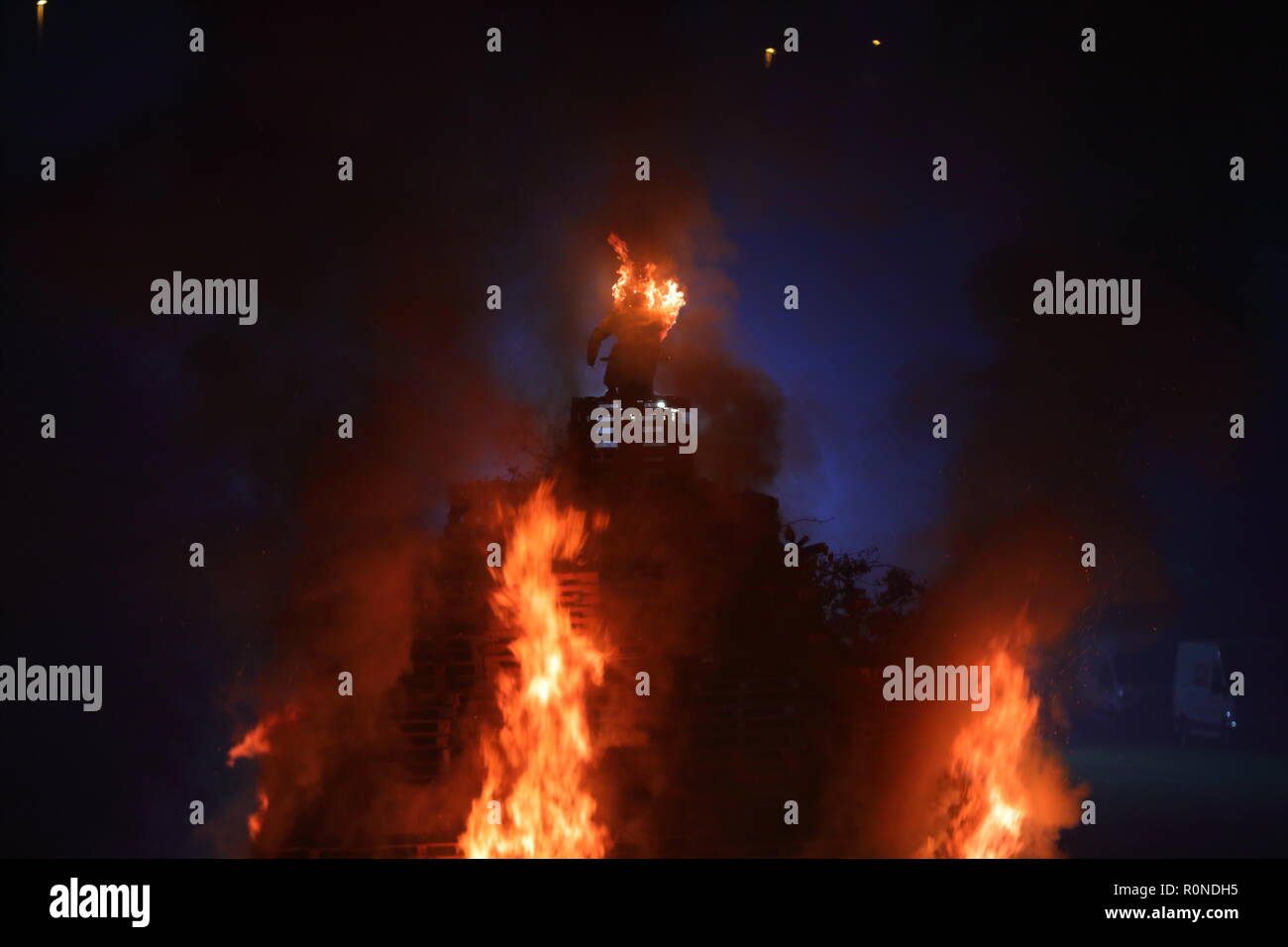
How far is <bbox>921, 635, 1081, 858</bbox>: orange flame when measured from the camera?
869cm

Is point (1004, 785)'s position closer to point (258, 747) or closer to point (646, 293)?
point (646, 293)

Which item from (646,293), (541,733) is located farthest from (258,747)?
(646,293)

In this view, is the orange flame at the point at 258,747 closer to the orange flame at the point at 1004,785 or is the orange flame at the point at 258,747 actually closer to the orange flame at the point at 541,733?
the orange flame at the point at 541,733

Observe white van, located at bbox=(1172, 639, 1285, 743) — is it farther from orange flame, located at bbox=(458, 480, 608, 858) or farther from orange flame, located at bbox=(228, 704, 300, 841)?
orange flame, located at bbox=(228, 704, 300, 841)

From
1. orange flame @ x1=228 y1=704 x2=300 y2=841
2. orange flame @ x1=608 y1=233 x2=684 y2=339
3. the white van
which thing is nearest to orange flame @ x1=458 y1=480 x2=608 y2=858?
orange flame @ x1=228 y1=704 x2=300 y2=841

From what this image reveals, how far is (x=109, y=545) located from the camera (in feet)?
30.5

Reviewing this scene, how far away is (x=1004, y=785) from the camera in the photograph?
891 centimetres

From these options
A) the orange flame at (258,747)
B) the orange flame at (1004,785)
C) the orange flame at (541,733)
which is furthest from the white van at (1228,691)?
the orange flame at (258,747)

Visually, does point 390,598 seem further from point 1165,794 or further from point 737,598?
point 1165,794

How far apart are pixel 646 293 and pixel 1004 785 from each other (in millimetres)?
6356

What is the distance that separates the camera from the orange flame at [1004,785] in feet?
28.5

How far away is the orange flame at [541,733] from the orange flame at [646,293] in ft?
7.49

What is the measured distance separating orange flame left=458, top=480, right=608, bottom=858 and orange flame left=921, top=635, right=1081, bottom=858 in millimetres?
3572
